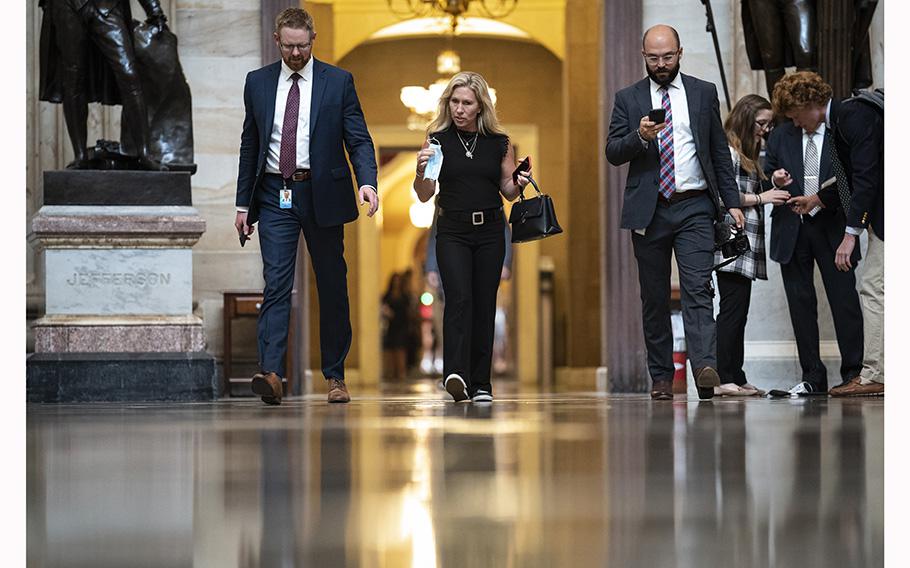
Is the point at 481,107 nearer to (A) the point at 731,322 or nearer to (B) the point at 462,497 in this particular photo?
(A) the point at 731,322

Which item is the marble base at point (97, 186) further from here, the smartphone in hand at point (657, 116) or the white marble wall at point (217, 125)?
the white marble wall at point (217, 125)

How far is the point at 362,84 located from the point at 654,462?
19783mm

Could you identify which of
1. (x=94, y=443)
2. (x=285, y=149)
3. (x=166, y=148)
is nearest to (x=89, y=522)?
(x=94, y=443)

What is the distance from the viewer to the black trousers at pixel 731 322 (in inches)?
334

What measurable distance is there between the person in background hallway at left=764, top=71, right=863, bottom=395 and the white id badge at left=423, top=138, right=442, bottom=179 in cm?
206

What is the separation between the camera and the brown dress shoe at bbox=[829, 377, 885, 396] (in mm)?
7762

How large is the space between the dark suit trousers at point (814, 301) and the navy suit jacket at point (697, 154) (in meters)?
1.35

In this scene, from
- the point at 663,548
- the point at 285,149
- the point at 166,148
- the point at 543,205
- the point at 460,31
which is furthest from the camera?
the point at 460,31

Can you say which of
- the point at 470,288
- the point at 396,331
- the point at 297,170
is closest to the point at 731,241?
the point at 470,288

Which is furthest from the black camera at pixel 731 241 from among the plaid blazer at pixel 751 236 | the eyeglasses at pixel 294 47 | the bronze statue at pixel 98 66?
the bronze statue at pixel 98 66

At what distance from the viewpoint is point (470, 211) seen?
7.50 m

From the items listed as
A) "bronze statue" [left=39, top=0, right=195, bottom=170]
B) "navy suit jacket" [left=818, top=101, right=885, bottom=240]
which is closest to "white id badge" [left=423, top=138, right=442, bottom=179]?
"navy suit jacket" [left=818, top=101, right=885, bottom=240]

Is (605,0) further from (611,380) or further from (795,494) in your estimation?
(795,494)

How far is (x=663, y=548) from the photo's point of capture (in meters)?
2.11
